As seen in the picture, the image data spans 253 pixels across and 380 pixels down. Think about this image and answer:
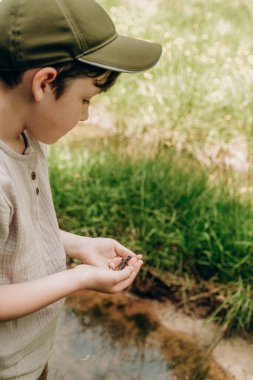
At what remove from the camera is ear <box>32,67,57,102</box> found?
3.48 ft

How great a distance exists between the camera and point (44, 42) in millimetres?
1052

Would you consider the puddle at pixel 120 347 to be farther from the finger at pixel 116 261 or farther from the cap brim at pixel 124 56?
the cap brim at pixel 124 56

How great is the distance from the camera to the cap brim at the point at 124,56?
1099mm

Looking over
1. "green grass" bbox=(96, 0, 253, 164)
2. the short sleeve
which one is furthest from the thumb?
"green grass" bbox=(96, 0, 253, 164)

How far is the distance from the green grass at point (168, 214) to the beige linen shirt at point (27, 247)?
1.12 m

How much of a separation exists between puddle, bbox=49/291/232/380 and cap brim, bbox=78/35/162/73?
1.27 metres

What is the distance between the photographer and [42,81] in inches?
42.4

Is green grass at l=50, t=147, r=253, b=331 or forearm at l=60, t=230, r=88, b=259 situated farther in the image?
green grass at l=50, t=147, r=253, b=331

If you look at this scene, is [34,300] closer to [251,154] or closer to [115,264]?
[115,264]

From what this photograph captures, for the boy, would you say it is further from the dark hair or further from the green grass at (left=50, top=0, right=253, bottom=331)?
the green grass at (left=50, top=0, right=253, bottom=331)

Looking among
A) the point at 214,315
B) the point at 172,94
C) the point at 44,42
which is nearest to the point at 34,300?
the point at 44,42

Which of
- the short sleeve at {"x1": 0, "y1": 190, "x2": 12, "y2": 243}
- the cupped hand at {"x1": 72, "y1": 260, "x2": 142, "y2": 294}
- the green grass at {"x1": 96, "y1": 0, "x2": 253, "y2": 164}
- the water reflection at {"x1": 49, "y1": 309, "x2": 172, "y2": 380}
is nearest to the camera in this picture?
the short sleeve at {"x1": 0, "y1": 190, "x2": 12, "y2": 243}

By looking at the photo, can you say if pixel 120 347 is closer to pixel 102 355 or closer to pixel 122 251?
pixel 102 355

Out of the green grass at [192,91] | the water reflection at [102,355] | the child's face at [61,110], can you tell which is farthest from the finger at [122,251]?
the green grass at [192,91]
